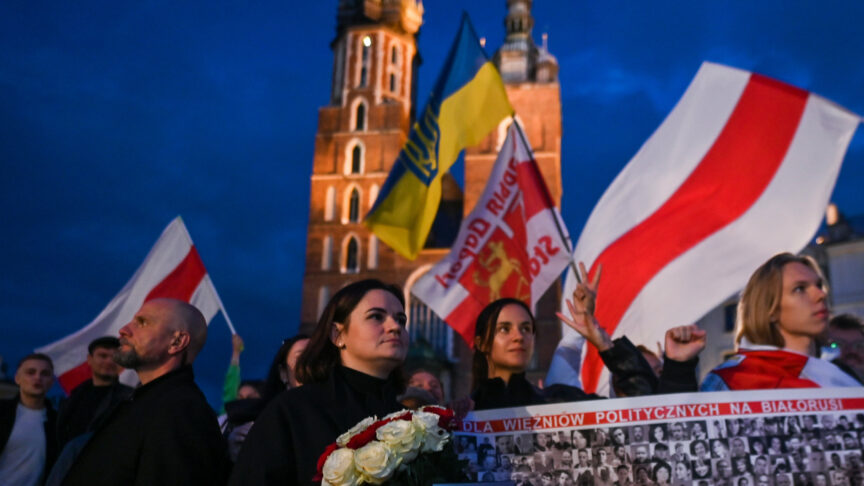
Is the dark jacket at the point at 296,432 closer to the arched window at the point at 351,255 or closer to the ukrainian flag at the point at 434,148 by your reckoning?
the ukrainian flag at the point at 434,148

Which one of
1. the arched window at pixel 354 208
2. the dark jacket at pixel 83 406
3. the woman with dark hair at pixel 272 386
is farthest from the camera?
the arched window at pixel 354 208

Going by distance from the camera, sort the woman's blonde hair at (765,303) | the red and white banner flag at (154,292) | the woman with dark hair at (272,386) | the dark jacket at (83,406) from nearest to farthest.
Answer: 1. the woman's blonde hair at (765,303)
2. the woman with dark hair at (272,386)
3. the dark jacket at (83,406)
4. the red and white banner flag at (154,292)

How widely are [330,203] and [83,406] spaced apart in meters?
30.3

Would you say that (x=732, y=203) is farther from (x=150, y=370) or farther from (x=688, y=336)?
(x=150, y=370)

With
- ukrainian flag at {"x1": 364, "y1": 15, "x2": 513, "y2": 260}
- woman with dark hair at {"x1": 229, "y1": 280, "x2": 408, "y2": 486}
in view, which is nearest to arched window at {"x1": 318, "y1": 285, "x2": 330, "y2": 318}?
ukrainian flag at {"x1": 364, "y1": 15, "x2": 513, "y2": 260}

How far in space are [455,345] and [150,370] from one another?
28.9m

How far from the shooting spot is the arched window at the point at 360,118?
1431 inches

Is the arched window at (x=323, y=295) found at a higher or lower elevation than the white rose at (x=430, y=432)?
higher

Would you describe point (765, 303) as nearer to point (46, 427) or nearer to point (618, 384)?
point (618, 384)

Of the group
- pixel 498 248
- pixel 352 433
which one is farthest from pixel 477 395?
pixel 498 248

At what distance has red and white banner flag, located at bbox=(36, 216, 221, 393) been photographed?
7.60 m

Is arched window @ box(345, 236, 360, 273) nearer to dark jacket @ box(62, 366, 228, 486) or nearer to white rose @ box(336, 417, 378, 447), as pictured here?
dark jacket @ box(62, 366, 228, 486)

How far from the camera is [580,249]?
559 centimetres

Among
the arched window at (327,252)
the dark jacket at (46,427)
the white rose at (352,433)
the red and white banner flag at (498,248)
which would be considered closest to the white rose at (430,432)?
the white rose at (352,433)
